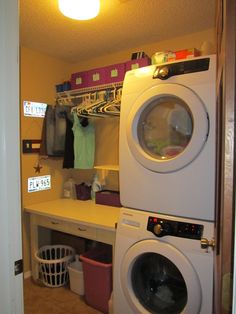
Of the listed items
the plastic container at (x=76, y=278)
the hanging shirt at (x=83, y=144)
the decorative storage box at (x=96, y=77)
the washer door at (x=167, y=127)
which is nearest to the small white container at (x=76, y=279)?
the plastic container at (x=76, y=278)

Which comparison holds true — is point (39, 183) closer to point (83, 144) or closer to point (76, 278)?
point (83, 144)

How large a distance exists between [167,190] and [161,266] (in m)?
0.55

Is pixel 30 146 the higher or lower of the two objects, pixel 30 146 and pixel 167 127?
the lower

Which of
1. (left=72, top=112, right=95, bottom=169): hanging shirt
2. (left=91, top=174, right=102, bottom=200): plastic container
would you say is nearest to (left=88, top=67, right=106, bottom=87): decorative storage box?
(left=72, top=112, right=95, bottom=169): hanging shirt

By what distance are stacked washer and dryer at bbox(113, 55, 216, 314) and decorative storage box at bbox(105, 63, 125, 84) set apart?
754 millimetres

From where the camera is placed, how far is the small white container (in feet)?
7.70

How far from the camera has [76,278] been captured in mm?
2373

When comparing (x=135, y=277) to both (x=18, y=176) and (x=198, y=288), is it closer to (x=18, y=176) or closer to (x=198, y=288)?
(x=198, y=288)

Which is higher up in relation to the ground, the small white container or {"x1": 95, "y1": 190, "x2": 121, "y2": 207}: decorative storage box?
{"x1": 95, "y1": 190, "x2": 121, "y2": 207}: decorative storage box

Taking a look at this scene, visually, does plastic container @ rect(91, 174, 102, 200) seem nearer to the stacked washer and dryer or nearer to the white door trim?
the stacked washer and dryer

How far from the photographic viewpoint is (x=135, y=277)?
65.0 inches

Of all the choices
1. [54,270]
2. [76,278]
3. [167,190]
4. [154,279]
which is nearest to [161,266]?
[154,279]

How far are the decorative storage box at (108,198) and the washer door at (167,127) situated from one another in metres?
1.09

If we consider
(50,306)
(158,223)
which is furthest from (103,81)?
(50,306)
